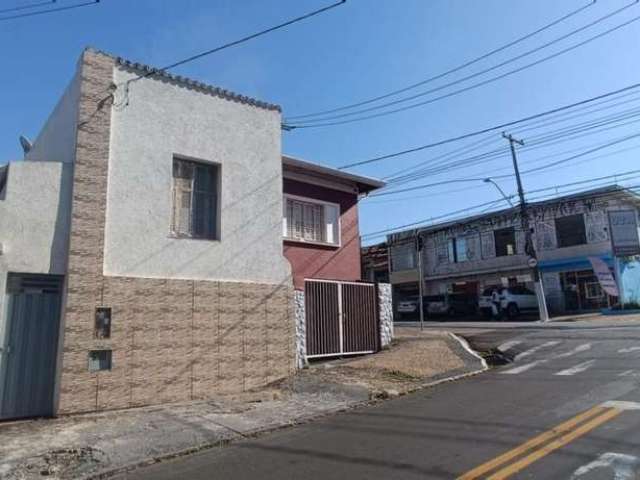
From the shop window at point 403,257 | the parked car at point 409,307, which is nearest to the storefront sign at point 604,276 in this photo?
the parked car at point 409,307

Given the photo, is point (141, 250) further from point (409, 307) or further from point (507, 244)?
point (507, 244)

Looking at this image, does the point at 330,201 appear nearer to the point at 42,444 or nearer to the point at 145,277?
the point at 145,277

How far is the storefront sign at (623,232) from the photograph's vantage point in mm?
32281

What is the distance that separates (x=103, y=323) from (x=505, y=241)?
32708mm

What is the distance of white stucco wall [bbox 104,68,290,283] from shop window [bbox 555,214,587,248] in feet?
88.2

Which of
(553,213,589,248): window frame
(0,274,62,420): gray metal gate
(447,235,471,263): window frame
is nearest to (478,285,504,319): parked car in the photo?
(553,213,589,248): window frame

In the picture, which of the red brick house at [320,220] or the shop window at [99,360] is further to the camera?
the red brick house at [320,220]

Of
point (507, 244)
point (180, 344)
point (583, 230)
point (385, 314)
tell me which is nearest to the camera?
point (180, 344)

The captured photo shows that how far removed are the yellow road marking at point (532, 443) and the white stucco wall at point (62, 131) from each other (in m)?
8.76

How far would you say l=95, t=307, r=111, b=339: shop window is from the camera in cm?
998

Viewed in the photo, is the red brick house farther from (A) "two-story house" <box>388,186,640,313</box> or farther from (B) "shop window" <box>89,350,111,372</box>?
(A) "two-story house" <box>388,186,640,313</box>

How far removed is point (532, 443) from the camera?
6.66 meters

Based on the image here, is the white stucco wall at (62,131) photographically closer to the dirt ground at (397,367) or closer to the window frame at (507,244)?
the dirt ground at (397,367)

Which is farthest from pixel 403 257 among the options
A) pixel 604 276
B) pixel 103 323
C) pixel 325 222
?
pixel 103 323
